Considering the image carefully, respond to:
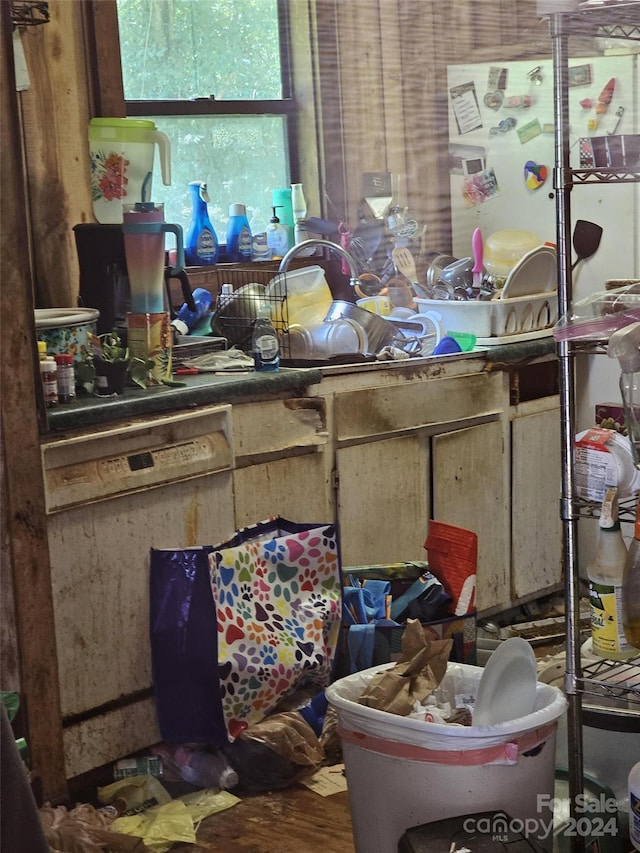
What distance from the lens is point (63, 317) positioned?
2033 mm

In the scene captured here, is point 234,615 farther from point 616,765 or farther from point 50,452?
point 616,765

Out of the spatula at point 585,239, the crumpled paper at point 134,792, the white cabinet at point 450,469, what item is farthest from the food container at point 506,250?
the crumpled paper at point 134,792

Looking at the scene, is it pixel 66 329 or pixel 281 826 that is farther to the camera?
pixel 66 329

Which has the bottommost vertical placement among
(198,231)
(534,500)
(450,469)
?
(534,500)

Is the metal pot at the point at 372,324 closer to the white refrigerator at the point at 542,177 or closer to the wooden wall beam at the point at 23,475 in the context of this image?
the white refrigerator at the point at 542,177

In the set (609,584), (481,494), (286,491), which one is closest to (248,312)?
(286,491)

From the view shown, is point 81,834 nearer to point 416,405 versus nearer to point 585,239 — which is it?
point 416,405

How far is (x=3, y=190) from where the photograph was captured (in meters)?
1.78

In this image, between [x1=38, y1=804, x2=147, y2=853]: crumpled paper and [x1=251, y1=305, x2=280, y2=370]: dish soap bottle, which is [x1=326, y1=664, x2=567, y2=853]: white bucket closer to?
[x1=38, y1=804, x2=147, y2=853]: crumpled paper

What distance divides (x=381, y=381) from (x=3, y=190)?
3.26ft

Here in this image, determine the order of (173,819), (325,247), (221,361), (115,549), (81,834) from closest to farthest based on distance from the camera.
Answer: (81,834) < (173,819) < (115,549) < (221,361) < (325,247)

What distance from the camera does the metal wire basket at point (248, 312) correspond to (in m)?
2.54

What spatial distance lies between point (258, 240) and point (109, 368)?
90 cm

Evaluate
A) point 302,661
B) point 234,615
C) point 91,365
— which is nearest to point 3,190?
point 91,365
